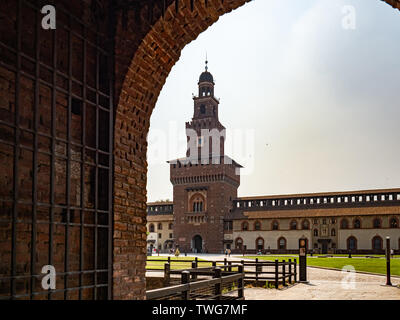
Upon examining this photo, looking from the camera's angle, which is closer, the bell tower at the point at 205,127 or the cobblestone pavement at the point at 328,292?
the cobblestone pavement at the point at 328,292

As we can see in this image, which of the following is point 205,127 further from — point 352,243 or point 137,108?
point 137,108

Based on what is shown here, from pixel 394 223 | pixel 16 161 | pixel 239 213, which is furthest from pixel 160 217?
pixel 16 161

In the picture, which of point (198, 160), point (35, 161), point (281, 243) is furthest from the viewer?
point (198, 160)

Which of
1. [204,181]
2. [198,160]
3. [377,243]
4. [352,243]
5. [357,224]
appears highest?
[198,160]

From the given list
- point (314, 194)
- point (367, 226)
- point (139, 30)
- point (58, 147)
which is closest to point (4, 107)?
point (58, 147)

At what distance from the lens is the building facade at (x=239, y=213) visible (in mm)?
54750

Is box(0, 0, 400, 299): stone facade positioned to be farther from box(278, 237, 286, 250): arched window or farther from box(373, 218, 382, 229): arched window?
box(278, 237, 286, 250): arched window

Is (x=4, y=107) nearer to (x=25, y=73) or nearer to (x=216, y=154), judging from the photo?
(x=25, y=73)

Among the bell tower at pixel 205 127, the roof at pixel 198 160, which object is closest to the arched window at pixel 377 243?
the roof at pixel 198 160

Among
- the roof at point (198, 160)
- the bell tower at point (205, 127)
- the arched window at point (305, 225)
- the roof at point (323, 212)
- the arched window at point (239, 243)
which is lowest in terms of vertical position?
the arched window at point (239, 243)

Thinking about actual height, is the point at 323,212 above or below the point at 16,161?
below

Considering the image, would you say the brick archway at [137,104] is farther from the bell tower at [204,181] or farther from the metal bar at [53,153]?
the bell tower at [204,181]

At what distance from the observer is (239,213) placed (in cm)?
6266

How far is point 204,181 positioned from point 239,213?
6.59 m
